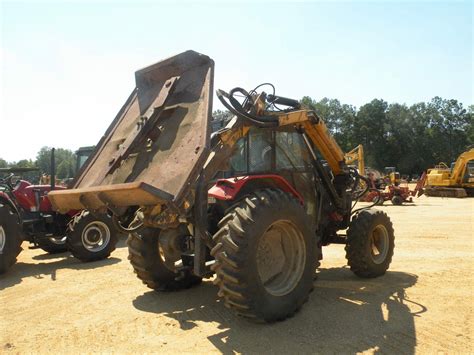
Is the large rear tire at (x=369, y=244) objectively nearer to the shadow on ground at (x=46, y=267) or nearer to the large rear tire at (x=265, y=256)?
the large rear tire at (x=265, y=256)

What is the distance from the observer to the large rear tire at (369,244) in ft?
20.6

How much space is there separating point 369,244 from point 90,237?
218 inches

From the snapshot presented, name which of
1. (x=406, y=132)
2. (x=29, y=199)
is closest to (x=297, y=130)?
(x=29, y=199)

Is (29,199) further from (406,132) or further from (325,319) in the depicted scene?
(406,132)

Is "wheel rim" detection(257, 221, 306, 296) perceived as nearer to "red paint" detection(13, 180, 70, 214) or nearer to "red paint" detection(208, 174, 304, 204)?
"red paint" detection(208, 174, 304, 204)

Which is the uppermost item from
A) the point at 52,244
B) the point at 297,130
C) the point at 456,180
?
the point at 297,130

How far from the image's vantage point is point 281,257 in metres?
5.00

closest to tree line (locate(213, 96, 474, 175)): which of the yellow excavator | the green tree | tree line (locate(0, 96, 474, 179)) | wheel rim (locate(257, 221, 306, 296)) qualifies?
tree line (locate(0, 96, 474, 179))

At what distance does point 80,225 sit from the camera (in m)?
8.60

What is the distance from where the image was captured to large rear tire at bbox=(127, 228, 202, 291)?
5551 mm

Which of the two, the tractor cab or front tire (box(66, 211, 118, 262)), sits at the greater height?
the tractor cab

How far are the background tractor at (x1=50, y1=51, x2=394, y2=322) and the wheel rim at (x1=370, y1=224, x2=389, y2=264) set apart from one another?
163mm

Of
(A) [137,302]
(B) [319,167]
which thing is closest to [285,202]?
(B) [319,167]

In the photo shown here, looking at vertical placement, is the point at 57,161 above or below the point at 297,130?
above
